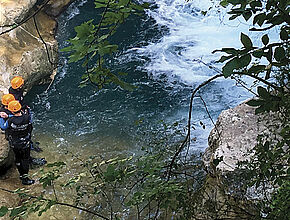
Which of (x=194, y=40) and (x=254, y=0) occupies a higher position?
(x=254, y=0)

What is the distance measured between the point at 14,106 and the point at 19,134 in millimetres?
395

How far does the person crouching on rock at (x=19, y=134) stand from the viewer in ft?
16.0

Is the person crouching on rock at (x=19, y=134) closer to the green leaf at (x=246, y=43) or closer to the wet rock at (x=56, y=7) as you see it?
the green leaf at (x=246, y=43)

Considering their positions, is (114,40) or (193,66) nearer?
(193,66)

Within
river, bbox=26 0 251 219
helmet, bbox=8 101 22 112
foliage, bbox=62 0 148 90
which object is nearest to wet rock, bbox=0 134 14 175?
river, bbox=26 0 251 219

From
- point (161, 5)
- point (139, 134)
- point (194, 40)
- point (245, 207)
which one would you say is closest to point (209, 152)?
point (245, 207)

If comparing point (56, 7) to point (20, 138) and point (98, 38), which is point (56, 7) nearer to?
point (20, 138)

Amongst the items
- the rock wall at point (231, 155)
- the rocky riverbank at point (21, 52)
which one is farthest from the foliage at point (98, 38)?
the rocky riverbank at point (21, 52)

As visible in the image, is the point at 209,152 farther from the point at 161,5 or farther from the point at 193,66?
the point at 161,5

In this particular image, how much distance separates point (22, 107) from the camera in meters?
5.12

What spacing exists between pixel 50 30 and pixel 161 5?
352 centimetres

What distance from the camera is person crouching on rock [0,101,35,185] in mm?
4871

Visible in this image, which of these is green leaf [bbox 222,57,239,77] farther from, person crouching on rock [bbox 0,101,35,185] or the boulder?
person crouching on rock [bbox 0,101,35,185]

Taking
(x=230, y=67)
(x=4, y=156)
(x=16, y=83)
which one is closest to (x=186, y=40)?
(x=16, y=83)
